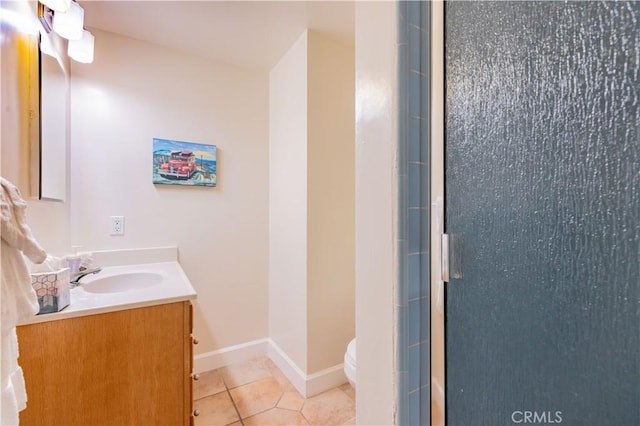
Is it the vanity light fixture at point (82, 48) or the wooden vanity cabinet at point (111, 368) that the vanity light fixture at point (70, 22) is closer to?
the vanity light fixture at point (82, 48)

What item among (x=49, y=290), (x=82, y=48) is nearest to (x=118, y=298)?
(x=49, y=290)

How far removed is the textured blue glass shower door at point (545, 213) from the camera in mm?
272

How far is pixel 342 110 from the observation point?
1946 mm

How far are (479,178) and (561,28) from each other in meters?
0.21

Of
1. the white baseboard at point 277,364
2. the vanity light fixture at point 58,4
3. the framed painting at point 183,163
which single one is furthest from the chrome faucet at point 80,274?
the vanity light fixture at point 58,4

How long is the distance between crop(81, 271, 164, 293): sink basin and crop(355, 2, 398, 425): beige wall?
1.29 meters

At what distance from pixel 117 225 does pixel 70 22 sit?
1.11 m

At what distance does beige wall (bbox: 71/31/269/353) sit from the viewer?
1755mm

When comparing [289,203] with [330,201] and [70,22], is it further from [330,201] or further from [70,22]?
[70,22]

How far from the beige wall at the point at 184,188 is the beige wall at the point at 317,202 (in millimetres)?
322

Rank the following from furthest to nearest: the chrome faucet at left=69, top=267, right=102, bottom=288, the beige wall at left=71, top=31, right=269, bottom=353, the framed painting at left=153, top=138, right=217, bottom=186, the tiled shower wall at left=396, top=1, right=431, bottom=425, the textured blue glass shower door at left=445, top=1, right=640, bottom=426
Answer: the framed painting at left=153, top=138, right=217, bottom=186 < the beige wall at left=71, top=31, right=269, bottom=353 < the chrome faucet at left=69, top=267, right=102, bottom=288 < the tiled shower wall at left=396, top=1, right=431, bottom=425 < the textured blue glass shower door at left=445, top=1, right=640, bottom=426

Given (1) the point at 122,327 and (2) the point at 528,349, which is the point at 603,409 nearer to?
(2) the point at 528,349

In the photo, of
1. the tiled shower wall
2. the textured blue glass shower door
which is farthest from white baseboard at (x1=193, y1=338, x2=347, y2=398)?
the textured blue glass shower door

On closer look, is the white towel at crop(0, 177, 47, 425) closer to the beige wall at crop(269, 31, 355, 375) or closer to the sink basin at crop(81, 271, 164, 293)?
the sink basin at crop(81, 271, 164, 293)
